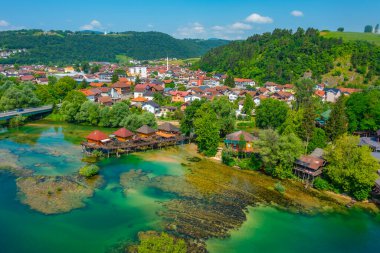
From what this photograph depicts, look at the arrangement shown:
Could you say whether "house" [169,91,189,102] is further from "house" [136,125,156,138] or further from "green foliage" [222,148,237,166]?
"green foliage" [222,148,237,166]

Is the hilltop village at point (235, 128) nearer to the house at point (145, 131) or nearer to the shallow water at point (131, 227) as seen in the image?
the house at point (145, 131)

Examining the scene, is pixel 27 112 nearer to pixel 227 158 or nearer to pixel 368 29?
pixel 227 158

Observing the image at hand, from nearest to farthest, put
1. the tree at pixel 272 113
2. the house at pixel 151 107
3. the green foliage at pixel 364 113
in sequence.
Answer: the green foliage at pixel 364 113, the tree at pixel 272 113, the house at pixel 151 107

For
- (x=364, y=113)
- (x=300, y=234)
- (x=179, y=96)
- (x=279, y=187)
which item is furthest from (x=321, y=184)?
(x=179, y=96)

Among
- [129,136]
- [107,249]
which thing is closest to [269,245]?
[107,249]

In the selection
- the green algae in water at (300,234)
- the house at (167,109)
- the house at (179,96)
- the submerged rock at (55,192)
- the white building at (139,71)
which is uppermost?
the white building at (139,71)

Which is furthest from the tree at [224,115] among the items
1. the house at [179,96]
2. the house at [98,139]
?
the house at [179,96]

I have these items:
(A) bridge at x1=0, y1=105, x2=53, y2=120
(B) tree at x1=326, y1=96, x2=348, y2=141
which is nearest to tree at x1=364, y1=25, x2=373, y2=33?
(B) tree at x1=326, y1=96, x2=348, y2=141
